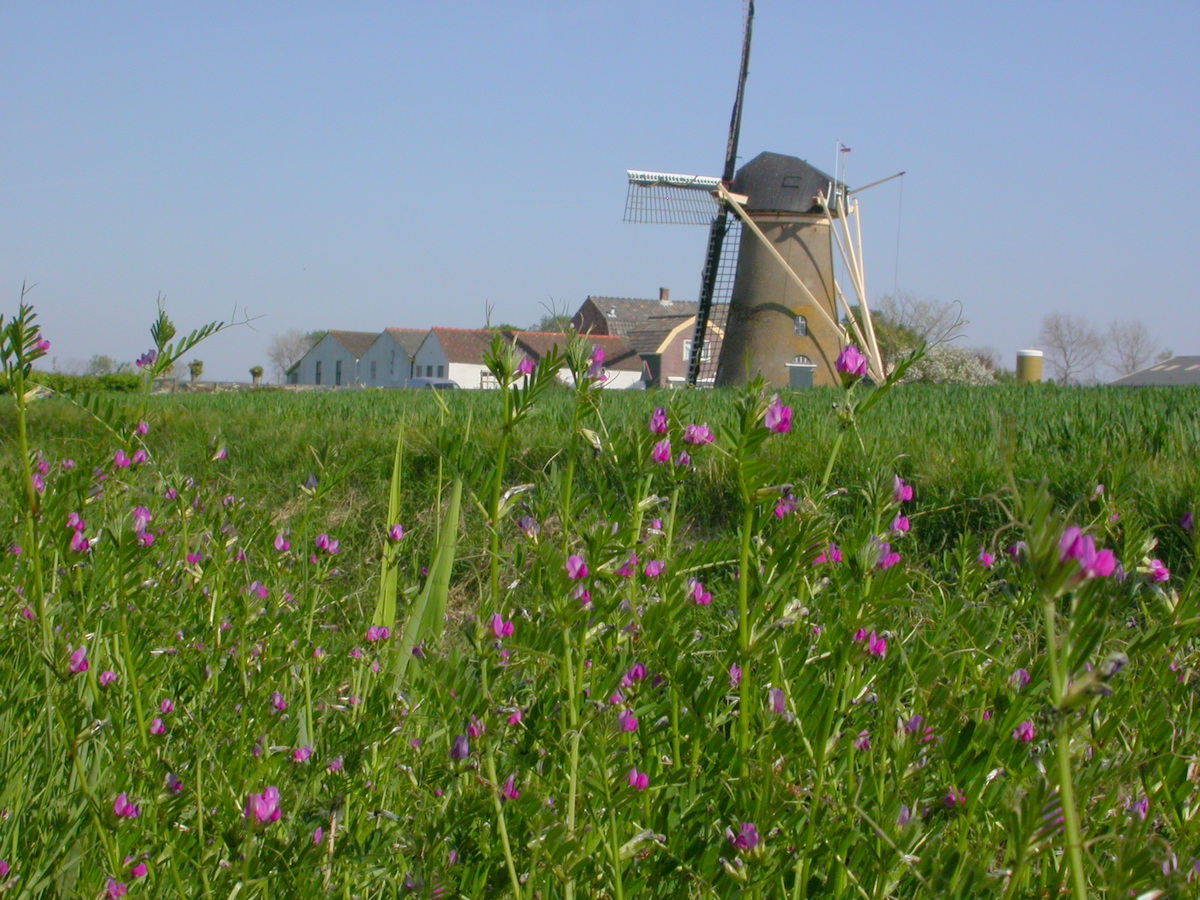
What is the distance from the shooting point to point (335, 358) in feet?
242

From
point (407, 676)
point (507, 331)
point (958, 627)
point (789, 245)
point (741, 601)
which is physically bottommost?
point (407, 676)

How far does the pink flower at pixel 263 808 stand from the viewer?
122cm

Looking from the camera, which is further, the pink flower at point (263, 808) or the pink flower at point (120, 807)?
the pink flower at point (120, 807)

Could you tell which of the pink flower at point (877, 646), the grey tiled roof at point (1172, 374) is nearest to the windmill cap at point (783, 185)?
the grey tiled roof at point (1172, 374)

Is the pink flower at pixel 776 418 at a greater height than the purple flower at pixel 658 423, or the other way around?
the pink flower at pixel 776 418

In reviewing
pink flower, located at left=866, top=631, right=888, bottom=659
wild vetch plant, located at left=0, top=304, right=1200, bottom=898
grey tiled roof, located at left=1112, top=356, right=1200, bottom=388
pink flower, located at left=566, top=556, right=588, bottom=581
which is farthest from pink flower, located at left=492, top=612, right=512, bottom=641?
grey tiled roof, located at left=1112, top=356, right=1200, bottom=388

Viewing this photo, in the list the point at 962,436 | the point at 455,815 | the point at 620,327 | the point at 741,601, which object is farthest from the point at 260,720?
the point at 620,327

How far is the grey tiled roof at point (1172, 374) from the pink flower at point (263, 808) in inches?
1131

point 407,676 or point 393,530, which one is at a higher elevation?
point 393,530

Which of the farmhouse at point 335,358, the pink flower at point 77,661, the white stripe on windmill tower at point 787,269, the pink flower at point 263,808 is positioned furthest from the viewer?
the farmhouse at point 335,358

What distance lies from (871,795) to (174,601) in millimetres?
1718

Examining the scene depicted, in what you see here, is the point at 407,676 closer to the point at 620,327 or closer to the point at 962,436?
the point at 962,436

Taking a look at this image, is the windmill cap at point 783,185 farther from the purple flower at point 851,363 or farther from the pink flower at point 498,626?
the pink flower at point 498,626

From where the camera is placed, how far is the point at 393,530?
2.16m
